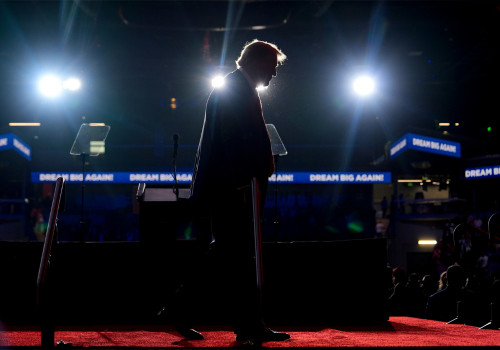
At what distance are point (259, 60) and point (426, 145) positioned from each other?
15.2 metres

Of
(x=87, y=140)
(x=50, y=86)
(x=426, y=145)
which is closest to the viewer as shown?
(x=87, y=140)

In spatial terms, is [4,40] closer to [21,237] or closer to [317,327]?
[21,237]

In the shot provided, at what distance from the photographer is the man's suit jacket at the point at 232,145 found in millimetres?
2561

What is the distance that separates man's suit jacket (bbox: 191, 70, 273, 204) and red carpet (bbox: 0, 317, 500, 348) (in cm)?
90

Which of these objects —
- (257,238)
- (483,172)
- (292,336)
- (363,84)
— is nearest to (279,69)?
(363,84)

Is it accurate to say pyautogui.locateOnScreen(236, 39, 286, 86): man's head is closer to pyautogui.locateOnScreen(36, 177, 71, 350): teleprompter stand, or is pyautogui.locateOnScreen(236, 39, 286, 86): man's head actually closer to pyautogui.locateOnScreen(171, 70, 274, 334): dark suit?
pyautogui.locateOnScreen(171, 70, 274, 334): dark suit

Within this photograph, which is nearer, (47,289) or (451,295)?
(47,289)

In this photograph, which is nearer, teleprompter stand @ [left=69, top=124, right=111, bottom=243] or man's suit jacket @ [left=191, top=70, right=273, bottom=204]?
man's suit jacket @ [left=191, top=70, right=273, bottom=204]

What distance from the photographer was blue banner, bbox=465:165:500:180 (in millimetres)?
15758

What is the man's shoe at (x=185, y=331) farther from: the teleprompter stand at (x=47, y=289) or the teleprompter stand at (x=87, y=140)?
the teleprompter stand at (x=87, y=140)

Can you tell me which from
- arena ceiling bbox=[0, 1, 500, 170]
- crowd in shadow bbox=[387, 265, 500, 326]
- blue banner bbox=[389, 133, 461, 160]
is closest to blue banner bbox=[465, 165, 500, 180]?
blue banner bbox=[389, 133, 461, 160]

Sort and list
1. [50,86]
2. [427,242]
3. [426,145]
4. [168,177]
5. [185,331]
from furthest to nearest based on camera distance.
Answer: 1. [427,242]
2. [426,145]
3. [168,177]
4. [50,86]
5. [185,331]

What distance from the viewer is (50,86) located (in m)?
13.9

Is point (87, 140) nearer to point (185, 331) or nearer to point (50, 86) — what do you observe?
point (185, 331)
